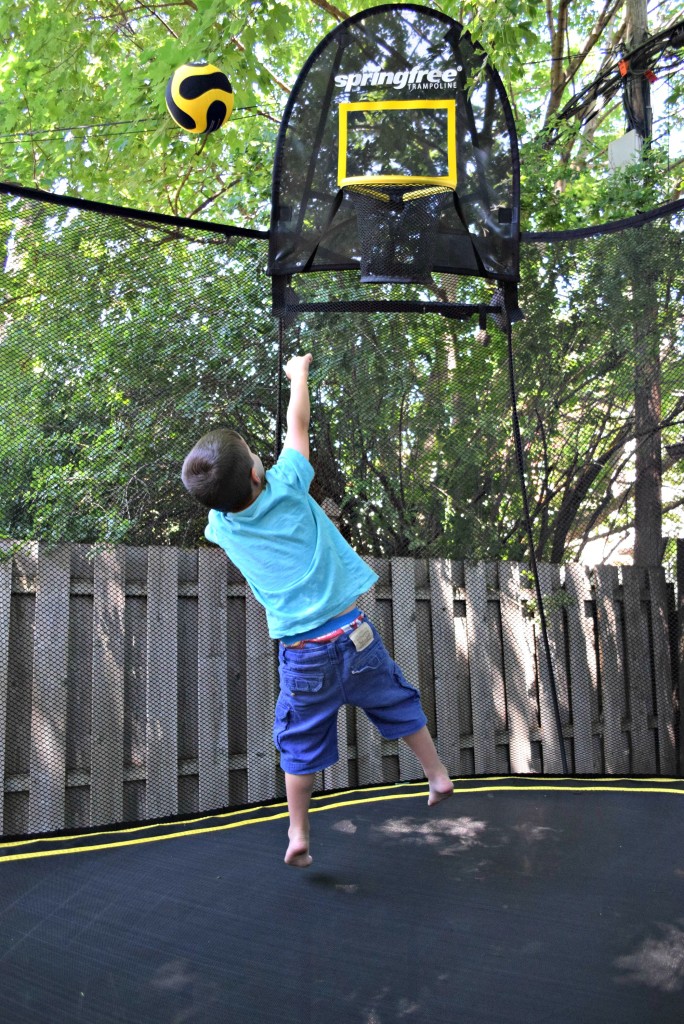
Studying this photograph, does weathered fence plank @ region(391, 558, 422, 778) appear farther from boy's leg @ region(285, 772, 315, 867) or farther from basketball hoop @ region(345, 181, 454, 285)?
boy's leg @ region(285, 772, 315, 867)

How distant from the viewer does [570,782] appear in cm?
328

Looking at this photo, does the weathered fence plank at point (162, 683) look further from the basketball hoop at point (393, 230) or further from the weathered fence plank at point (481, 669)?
the weathered fence plank at point (481, 669)

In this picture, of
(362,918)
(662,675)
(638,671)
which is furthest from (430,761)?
(662,675)

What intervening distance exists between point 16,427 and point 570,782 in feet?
7.50

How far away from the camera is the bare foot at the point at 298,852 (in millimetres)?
2338

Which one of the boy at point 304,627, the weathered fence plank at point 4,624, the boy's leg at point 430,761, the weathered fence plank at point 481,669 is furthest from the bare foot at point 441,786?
the weathered fence plank at point 481,669

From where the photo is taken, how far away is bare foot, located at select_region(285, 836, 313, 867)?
7.67ft

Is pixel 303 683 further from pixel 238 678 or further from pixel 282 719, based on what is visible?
pixel 238 678

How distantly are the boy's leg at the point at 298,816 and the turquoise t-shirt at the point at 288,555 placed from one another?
15.0 inches

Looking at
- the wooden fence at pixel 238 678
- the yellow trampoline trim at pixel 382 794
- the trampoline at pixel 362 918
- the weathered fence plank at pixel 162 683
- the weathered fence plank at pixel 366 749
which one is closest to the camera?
the trampoline at pixel 362 918

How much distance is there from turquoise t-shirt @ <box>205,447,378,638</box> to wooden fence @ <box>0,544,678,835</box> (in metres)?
0.86

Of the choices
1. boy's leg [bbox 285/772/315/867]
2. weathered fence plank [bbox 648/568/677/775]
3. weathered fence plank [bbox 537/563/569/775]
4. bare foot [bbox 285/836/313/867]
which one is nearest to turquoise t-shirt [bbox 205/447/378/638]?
boy's leg [bbox 285/772/315/867]

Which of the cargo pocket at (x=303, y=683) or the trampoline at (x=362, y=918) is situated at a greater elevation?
the cargo pocket at (x=303, y=683)

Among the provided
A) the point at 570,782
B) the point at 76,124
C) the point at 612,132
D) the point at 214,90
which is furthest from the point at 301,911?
the point at 612,132
